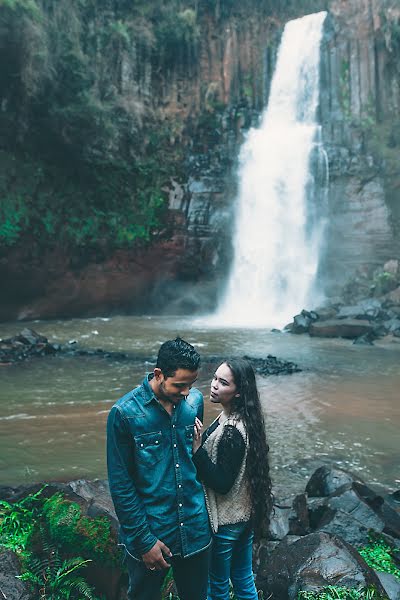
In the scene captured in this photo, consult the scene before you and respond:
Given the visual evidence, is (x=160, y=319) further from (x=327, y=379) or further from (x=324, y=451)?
(x=324, y=451)

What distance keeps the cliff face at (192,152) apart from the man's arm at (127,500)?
878 inches

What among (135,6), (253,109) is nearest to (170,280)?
(253,109)

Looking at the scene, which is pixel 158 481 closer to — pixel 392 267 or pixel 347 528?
pixel 347 528

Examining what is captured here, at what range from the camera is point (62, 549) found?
3.43 m

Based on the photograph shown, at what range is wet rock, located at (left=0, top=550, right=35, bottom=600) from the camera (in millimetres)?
2918

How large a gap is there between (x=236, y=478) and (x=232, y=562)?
569mm

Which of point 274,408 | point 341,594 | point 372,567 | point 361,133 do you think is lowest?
point 274,408

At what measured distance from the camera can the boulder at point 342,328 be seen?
17891 millimetres

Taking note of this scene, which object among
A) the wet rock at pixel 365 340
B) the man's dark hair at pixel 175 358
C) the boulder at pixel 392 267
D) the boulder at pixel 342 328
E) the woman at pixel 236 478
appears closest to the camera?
the man's dark hair at pixel 175 358

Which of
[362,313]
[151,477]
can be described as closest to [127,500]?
[151,477]

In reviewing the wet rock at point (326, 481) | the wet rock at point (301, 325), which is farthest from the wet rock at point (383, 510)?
the wet rock at point (301, 325)

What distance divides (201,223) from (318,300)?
24.1 feet

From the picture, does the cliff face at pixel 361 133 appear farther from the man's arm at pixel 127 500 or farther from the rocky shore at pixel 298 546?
the man's arm at pixel 127 500

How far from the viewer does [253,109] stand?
29938 mm
